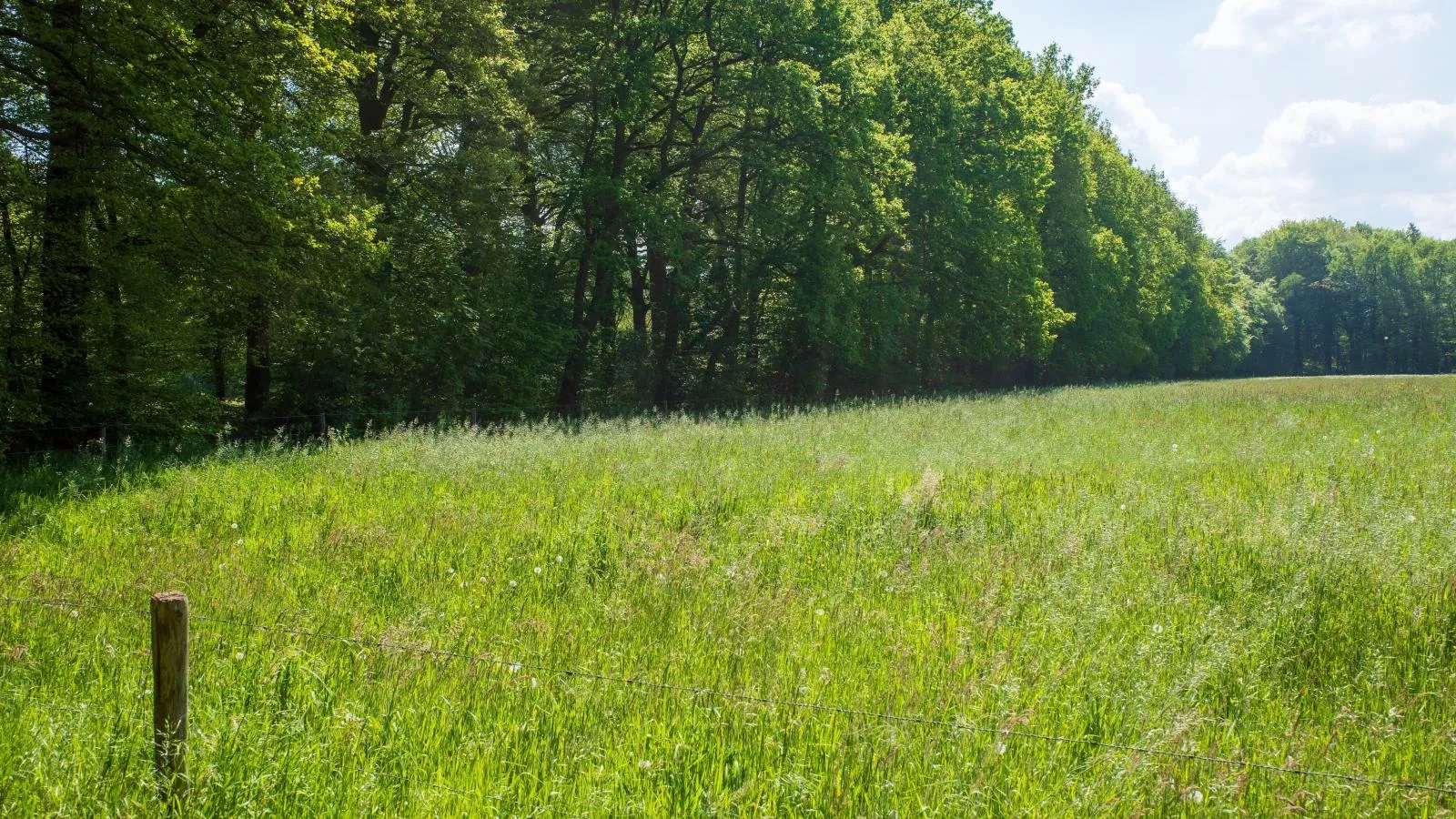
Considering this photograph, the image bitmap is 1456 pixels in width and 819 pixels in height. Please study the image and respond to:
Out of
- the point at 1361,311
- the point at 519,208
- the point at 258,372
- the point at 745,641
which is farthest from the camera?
the point at 1361,311

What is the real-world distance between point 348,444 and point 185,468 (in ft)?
9.57

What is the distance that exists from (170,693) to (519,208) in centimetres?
2341

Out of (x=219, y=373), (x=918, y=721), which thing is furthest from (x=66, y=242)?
(x=219, y=373)

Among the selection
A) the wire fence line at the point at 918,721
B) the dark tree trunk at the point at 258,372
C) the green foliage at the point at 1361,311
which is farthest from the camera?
the green foliage at the point at 1361,311

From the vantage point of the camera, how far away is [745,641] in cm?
531

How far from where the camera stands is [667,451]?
13359 mm

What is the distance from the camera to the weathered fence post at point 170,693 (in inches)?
129

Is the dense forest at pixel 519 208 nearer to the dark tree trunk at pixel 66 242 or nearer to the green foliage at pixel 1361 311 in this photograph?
the dark tree trunk at pixel 66 242

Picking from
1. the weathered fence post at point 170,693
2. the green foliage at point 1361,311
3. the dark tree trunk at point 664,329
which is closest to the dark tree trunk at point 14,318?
the weathered fence post at point 170,693

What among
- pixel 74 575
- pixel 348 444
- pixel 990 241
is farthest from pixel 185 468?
pixel 990 241

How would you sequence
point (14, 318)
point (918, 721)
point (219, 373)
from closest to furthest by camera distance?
1. point (918, 721)
2. point (14, 318)
3. point (219, 373)

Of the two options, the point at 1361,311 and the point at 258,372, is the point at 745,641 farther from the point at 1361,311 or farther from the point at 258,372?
the point at 1361,311

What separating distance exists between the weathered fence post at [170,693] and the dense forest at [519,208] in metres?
12.8

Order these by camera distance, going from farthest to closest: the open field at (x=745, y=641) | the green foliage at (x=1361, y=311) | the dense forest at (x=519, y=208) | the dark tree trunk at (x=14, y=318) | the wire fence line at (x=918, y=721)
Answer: the green foliage at (x=1361, y=311)
the dense forest at (x=519, y=208)
the dark tree trunk at (x=14, y=318)
the open field at (x=745, y=641)
the wire fence line at (x=918, y=721)
